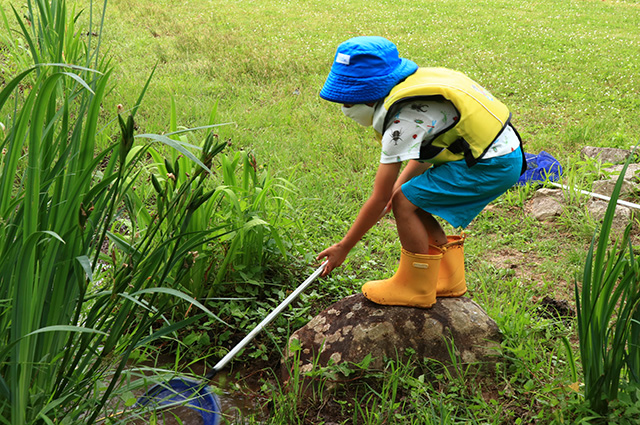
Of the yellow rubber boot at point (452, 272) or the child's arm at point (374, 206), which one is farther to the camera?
the yellow rubber boot at point (452, 272)

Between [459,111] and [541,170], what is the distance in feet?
7.33

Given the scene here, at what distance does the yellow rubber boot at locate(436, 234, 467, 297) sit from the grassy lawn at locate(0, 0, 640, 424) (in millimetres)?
228

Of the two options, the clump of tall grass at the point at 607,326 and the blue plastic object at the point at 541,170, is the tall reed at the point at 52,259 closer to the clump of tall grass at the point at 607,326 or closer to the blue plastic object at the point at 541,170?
the clump of tall grass at the point at 607,326

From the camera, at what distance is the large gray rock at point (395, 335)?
2270mm

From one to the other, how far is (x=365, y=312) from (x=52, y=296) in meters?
1.32

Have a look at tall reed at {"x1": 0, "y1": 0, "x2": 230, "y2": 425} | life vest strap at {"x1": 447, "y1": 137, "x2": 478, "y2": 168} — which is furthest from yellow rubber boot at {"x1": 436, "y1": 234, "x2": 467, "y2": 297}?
tall reed at {"x1": 0, "y1": 0, "x2": 230, "y2": 425}

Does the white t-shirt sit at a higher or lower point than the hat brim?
lower

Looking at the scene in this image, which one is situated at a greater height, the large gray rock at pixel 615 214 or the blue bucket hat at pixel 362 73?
the blue bucket hat at pixel 362 73

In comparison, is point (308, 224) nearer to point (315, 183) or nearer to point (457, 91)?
point (315, 183)

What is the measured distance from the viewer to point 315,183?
155 inches

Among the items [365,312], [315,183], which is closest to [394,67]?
[365,312]

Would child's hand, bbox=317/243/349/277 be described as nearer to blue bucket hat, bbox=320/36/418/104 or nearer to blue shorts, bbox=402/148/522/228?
blue shorts, bbox=402/148/522/228

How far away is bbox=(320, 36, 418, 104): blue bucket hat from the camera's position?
2.16 metres

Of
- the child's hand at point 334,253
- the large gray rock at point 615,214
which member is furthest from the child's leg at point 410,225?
the large gray rock at point 615,214
